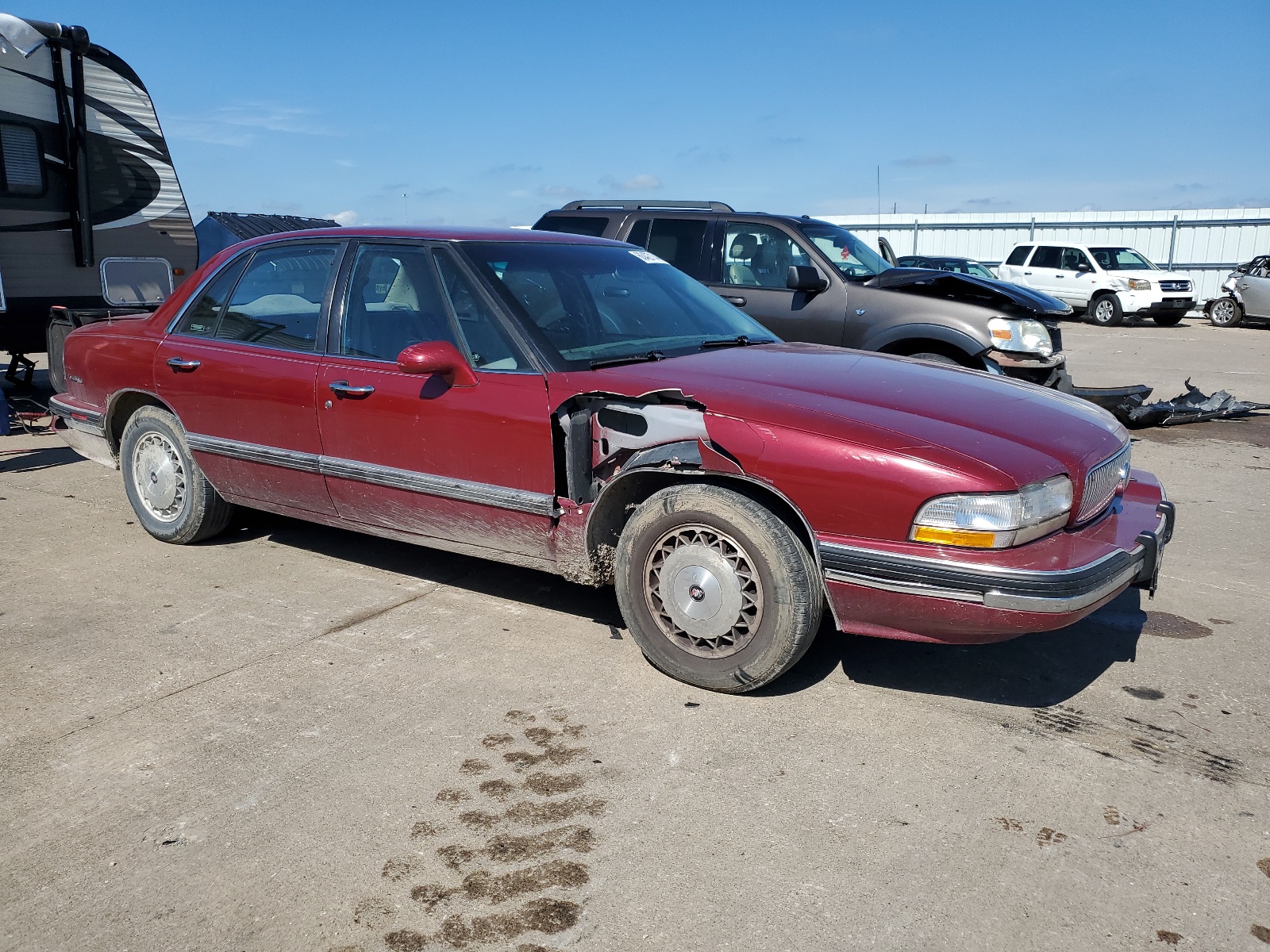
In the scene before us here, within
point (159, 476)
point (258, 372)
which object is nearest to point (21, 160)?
point (159, 476)

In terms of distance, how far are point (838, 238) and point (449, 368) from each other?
5.38 m

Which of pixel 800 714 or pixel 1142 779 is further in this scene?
pixel 800 714

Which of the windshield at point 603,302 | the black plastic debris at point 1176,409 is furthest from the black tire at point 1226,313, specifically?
the windshield at point 603,302

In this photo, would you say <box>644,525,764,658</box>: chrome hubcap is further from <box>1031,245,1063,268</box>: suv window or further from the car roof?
<box>1031,245,1063,268</box>: suv window

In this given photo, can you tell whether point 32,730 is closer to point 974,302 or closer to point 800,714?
point 800,714

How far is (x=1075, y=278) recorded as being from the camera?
77.1 ft

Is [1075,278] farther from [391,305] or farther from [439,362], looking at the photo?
[439,362]

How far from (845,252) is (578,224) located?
2391mm

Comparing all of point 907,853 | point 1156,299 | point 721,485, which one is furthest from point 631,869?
point 1156,299

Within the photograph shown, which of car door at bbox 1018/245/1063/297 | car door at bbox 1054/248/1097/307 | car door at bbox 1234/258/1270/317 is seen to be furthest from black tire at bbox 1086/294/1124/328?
car door at bbox 1234/258/1270/317

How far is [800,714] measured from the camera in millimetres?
3449

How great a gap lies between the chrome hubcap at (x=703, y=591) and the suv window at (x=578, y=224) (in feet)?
19.0

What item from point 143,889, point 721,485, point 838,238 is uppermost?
point 838,238

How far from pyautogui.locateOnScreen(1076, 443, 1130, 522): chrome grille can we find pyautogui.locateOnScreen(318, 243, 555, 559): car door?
6.16 ft
